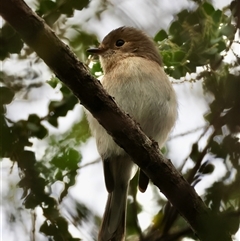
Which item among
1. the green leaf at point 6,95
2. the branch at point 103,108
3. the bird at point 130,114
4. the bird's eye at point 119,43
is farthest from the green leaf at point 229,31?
the bird's eye at point 119,43

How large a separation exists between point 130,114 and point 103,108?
1068 millimetres

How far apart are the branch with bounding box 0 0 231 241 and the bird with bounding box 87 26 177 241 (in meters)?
0.68

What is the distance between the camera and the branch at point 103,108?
2487mm

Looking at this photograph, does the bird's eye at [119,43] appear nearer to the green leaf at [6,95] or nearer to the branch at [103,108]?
the branch at [103,108]

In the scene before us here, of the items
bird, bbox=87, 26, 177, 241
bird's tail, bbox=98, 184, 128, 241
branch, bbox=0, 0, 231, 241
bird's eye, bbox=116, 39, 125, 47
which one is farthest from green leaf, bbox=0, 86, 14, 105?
bird's eye, bbox=116, 39, 125, 47

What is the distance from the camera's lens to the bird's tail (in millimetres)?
3894

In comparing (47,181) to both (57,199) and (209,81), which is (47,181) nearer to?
(57,199)

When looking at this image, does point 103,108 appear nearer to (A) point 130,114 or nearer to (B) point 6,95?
(B) point 6,95

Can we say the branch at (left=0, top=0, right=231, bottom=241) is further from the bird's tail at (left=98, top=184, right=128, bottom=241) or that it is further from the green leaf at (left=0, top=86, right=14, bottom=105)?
the bird's tail at (left=98, top=184, right=128, bottom=241)

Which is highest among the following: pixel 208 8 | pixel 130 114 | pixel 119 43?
pixel 119 43

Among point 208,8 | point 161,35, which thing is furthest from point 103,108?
point 208,8

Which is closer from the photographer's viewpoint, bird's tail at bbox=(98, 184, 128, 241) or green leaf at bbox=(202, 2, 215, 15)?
green leaf at bbox=(202, 2, 215, 15)

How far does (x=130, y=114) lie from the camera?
13.1ft

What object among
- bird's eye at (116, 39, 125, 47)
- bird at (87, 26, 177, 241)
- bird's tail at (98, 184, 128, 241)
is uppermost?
bird's eye at (116, 39, 125, 47)
